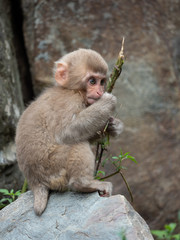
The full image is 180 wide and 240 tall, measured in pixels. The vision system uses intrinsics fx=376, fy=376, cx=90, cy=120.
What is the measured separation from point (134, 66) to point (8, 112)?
278 centimetres

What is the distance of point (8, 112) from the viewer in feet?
19.4

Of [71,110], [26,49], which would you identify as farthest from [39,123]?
[26,49]

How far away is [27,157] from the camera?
172 inches

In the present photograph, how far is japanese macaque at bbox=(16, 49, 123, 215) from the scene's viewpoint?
13.7 feet

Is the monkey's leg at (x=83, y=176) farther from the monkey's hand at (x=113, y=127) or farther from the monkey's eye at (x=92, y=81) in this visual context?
the monkey's eye at (x=92, y=81)

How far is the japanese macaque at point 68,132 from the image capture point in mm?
4184

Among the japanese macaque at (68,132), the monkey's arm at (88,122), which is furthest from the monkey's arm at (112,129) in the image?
the monkey's arm at (88,122)

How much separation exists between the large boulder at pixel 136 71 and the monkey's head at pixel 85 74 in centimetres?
224

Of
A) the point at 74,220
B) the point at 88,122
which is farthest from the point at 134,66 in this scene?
the point at 74,220

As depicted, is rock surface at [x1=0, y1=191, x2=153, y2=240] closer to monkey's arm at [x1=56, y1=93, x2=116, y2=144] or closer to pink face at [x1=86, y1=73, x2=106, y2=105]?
monkey's arm at [x1=56, y1=93, x2=116, y2=144]

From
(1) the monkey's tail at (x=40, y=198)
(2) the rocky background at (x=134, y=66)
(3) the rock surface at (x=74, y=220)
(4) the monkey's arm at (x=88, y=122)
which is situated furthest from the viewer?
(2) the rocky background at (x=134, y=66)

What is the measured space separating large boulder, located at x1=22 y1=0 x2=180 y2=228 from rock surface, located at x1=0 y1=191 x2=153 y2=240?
318 cm

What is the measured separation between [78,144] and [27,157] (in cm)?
61

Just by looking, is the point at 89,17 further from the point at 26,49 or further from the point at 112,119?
the point at 112,119
